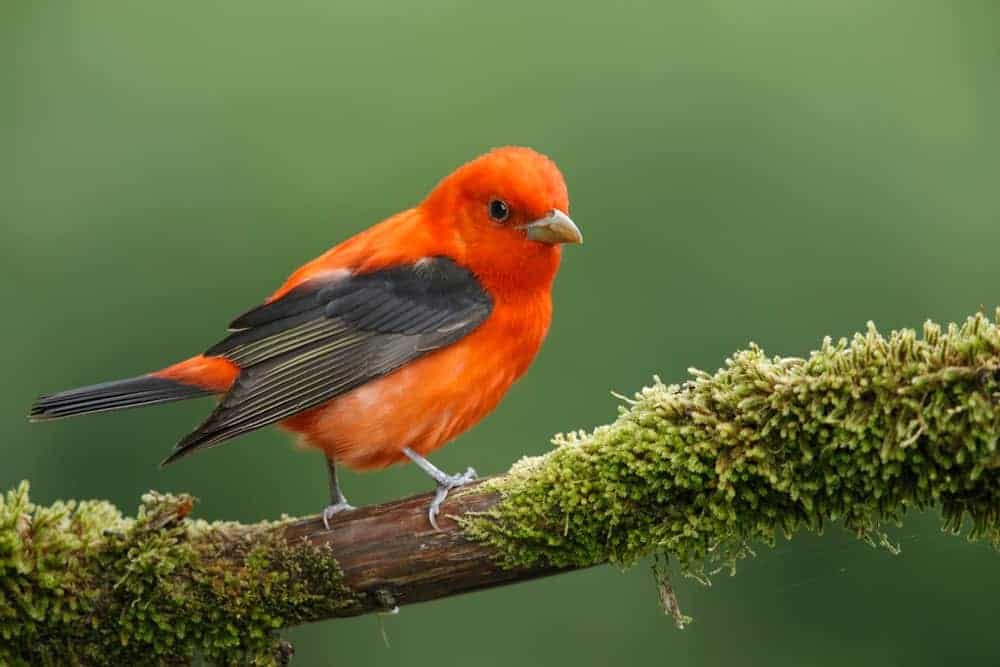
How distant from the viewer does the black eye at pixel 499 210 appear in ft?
16.8

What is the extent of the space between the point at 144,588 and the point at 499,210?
2010 mm

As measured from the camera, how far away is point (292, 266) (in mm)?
8898

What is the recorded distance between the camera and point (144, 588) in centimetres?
405

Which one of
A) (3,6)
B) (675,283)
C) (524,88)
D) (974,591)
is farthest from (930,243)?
(3,6)

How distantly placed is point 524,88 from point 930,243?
2.93m

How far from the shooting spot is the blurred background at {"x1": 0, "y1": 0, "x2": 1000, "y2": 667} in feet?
26.5

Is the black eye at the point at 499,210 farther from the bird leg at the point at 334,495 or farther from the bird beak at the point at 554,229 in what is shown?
the bird leg at the point at 334,495

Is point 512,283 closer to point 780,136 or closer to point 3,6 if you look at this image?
point 780,136

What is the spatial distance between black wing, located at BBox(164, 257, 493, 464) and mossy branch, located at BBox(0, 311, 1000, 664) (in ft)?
1.87

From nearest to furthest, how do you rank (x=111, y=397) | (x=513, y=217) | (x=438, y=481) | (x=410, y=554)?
1. (x=410, y=554)
2. (x=438, y=481)
3. (x=111, y=397)
4. (x=513, y=217)

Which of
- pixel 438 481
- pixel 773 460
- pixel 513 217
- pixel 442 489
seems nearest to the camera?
pixel 773 460

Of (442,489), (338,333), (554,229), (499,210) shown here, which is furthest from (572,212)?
(442,489)

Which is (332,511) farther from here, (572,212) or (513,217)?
(572,212)

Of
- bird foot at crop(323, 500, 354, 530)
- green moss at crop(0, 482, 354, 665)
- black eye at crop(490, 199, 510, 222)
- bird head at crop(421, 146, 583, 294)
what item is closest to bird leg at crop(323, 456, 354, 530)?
bird foot at crop(323, 500, 354, 530)
